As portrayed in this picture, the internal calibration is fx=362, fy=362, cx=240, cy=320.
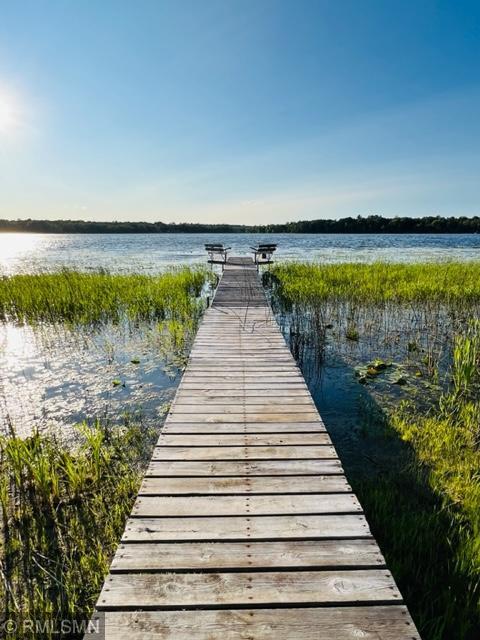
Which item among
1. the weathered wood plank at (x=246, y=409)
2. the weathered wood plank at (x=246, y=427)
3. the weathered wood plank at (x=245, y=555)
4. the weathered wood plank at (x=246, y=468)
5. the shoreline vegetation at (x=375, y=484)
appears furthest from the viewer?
the weathered wood plank at (x=246, y=409)

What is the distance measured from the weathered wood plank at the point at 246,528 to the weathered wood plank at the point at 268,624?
51cm

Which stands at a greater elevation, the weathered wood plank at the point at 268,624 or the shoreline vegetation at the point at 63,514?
the weathered wood plank at the point at 268,624

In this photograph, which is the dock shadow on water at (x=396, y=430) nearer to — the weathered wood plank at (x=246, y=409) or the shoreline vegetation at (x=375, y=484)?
the shoreline vegetation at (x=375, y=484)

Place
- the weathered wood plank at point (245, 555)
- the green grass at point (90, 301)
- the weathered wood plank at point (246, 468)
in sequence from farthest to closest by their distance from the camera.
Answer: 1. the green grass at point (90, 301)
2. the weathered wood plank at point (246, 468)
3. the weathered wood plank at point (245, 555)

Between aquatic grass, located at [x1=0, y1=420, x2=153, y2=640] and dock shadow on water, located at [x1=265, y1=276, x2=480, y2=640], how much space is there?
2494mm

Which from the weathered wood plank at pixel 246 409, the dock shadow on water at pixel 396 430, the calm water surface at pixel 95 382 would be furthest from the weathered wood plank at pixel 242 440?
the calm water surface at pixel 95 382

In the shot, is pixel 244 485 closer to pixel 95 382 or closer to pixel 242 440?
pixel 242 440

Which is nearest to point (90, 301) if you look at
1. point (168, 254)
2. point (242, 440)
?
point (242, 440)

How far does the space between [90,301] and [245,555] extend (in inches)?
450

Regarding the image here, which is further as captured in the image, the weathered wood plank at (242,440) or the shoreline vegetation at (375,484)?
the weathered wood plank at (242,440)

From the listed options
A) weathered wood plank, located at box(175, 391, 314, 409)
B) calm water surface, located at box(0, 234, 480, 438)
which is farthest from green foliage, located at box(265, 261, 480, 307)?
weathered wood plank, located at box(175, 391, 314, 409)

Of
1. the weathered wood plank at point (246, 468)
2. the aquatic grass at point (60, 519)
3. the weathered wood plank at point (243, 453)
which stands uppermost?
the weathered wood plank at point (243, 453)

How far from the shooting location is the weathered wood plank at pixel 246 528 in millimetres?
2430

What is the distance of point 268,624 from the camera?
1854 mm
